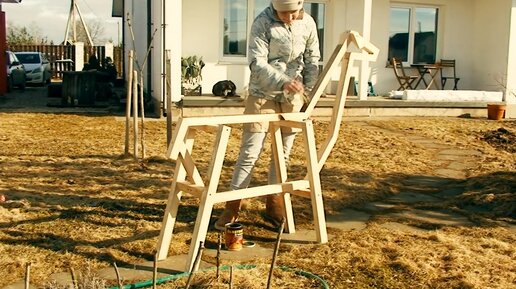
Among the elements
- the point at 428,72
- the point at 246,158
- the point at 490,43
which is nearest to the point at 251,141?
the point at 246,158

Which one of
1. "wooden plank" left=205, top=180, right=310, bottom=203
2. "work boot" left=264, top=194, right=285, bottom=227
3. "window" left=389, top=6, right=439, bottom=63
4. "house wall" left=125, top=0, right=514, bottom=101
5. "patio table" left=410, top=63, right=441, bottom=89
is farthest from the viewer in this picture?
"window" left=389, top=6, right=439, bottom=63

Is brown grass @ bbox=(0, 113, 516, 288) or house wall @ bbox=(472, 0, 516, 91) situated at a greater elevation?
house wall @ bbox=(472, 0, 516, 91)

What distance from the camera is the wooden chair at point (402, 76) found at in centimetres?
1494

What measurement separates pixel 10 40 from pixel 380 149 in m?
34.8

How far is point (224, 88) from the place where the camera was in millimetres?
12695

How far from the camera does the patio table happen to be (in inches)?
599

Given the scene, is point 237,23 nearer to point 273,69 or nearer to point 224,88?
point 224,88

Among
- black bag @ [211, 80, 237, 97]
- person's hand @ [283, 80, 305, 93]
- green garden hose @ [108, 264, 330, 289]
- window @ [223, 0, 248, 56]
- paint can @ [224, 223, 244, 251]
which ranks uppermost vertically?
window @ [223, 0, 248, 56]

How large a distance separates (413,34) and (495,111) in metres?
3.37

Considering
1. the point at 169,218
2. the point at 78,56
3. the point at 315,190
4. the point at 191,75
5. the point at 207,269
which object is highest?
the point at 78,56

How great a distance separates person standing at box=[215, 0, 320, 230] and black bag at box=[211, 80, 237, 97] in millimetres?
7961

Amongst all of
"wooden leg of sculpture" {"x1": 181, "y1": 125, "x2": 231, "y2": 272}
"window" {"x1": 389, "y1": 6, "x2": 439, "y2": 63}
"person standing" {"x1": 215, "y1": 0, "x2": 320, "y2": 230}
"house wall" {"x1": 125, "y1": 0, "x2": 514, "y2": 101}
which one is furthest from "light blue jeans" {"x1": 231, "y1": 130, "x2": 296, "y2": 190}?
"window" {"x1": 389, "y1": 6, "x2": 439, "y2": 63}

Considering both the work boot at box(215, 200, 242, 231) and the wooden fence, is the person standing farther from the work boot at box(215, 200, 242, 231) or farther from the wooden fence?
the wooden fence

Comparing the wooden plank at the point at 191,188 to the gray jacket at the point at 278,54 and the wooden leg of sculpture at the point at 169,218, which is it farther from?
the gray jacket at the point at 278,54
